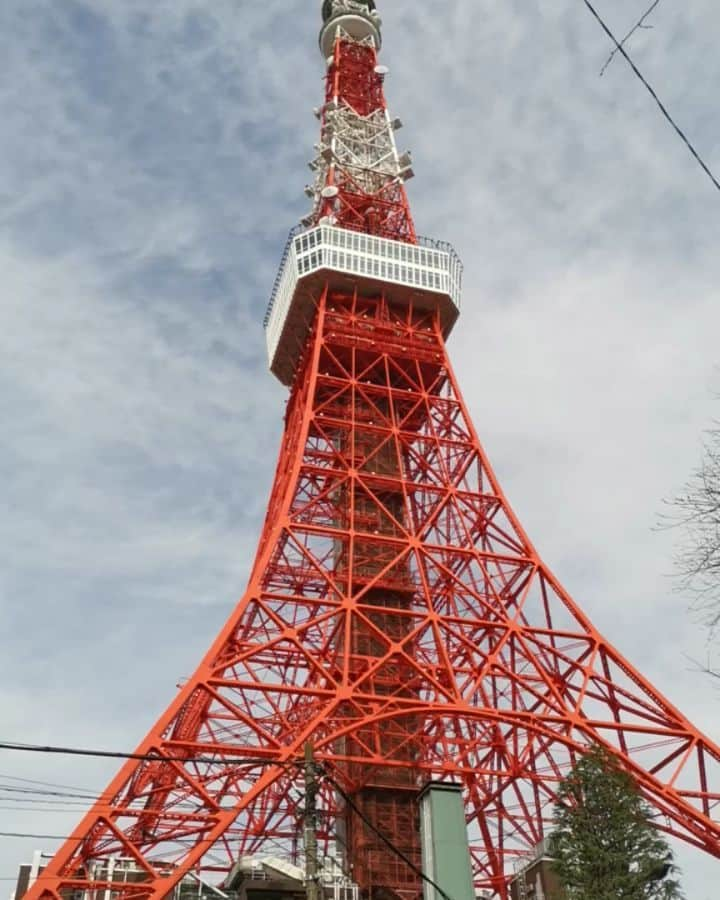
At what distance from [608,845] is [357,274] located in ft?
53.2

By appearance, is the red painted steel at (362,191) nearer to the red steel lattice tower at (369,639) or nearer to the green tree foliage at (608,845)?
the red steel lattice tower at (369,639)

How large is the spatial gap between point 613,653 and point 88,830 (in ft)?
34.8

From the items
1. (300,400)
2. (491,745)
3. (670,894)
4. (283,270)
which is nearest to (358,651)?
(491,745)

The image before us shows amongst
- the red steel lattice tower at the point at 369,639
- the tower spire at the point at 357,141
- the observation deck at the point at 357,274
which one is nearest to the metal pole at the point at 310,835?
the red steel lattice tower at the point at 369,639

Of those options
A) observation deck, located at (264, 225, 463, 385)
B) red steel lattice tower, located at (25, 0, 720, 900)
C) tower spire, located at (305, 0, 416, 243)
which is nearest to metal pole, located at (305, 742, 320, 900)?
red steel lattice tower, located at (25, 0, 720, 900)

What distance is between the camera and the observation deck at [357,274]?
83.6 feet

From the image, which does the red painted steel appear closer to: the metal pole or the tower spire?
the tower spire

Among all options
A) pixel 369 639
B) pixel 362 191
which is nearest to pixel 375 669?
pixel 369 639

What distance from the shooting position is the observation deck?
2547cm

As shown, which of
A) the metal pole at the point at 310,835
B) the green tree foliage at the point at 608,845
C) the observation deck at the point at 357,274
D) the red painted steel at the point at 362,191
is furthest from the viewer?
the red painted steel at the point at 362,191

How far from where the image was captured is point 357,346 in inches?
975

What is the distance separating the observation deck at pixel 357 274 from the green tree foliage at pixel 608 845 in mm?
14922

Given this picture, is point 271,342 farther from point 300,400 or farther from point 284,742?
point 284,742

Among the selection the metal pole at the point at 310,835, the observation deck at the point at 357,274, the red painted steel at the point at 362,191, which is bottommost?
the metal pole at the point at 310,835
